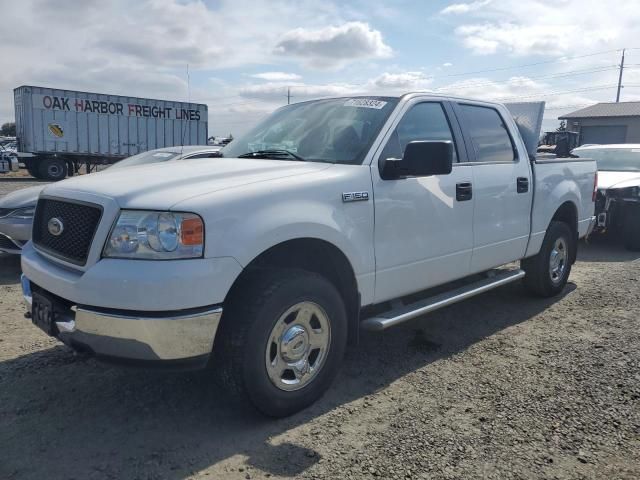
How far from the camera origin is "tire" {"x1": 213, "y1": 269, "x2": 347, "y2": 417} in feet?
9.54

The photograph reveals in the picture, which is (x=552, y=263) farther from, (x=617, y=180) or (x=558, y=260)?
(x=617, y=180)

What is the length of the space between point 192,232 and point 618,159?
9448 mm

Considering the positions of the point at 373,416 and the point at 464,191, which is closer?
the point at 373,416

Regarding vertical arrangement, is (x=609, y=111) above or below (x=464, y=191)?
above

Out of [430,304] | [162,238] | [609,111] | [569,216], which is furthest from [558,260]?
[609,111]

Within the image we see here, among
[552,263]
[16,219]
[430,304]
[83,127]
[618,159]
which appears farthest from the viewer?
[83,127]

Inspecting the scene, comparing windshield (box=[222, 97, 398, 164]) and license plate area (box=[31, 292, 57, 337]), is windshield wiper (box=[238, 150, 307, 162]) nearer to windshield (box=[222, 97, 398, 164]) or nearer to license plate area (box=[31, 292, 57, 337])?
windshield (box=[222, 97, 398, 164])

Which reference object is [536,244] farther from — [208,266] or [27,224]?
[27,224]

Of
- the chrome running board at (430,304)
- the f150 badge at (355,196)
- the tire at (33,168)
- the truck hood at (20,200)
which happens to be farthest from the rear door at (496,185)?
the tire at (33,168)

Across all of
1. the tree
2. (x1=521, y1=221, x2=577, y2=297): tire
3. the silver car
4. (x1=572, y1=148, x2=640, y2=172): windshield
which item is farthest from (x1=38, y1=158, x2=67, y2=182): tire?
the tree

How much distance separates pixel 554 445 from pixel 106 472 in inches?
90.7

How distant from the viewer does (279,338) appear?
122 inches

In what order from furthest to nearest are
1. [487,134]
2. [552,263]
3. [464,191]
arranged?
1. [552,263]
2. [487,134]
3. [464,191]

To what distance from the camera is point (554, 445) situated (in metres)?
3.00
